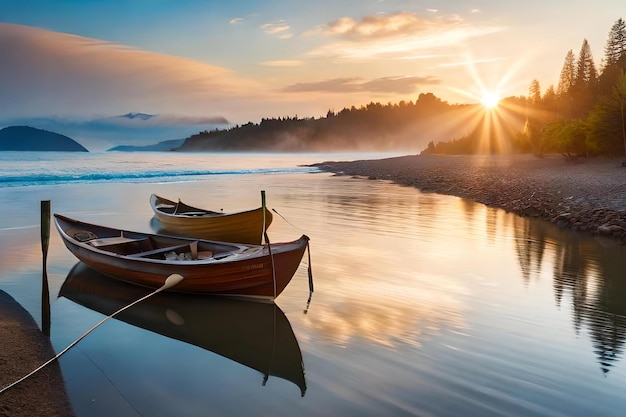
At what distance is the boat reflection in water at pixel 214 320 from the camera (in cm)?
755

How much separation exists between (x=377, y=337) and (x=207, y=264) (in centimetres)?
342

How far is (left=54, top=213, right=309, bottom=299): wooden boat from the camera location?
31.0 ft

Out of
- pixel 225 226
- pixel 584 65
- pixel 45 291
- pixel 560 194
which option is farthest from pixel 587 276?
pixel 584 65

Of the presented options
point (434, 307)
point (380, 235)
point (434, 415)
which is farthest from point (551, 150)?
point (434, 415)

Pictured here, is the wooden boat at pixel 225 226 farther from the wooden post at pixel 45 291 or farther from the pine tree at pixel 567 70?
the pine tree at pixel 567 70

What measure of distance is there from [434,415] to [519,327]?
3.53 meters

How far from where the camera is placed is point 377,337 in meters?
8.07

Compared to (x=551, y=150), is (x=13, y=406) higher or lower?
lower

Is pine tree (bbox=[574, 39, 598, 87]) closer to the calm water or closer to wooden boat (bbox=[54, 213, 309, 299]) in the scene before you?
the calm water

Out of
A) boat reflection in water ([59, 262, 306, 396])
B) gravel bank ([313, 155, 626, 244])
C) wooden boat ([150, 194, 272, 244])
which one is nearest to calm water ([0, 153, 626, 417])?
boat reflection in water ([59, 262, 306, 396])

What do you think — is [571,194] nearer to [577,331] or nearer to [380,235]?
[380,235]

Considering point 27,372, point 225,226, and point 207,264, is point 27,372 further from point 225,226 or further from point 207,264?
point 225,226

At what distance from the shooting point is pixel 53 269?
12406 mm

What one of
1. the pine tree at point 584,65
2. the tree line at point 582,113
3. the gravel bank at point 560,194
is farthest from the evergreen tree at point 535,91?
the gravel bank at point 560,194
